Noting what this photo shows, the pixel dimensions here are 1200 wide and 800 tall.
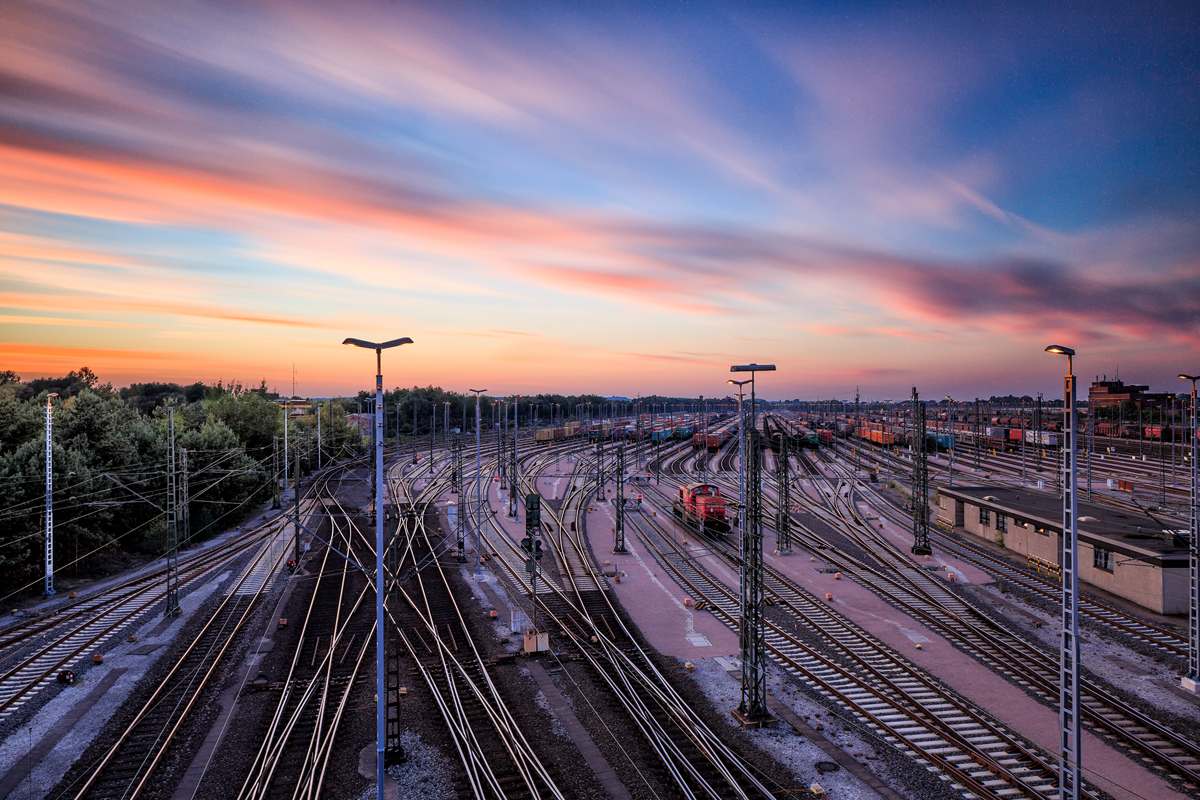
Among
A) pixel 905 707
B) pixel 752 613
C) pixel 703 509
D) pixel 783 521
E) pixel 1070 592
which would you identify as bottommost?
pixel 905 707

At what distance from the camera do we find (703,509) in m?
41.8

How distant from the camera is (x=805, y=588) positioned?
101ft

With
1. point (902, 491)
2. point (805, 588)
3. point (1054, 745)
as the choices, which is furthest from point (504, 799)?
point (902, 491)

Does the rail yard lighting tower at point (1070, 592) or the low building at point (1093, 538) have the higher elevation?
the rail yard lighting tower at point (1070, 592)

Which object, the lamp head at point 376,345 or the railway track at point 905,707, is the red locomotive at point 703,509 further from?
the lamp head at point 376,345

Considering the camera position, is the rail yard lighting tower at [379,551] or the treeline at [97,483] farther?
the treeline at [97,483]

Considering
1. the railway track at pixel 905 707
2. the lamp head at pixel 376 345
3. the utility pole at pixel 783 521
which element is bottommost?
the railway track at pixel 905 707

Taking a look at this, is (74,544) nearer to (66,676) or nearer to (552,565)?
(66,676)

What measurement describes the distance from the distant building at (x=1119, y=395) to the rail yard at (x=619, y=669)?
131863 mm

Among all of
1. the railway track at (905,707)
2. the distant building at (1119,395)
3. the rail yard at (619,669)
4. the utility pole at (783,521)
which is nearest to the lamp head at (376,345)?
the rail yard at (619,669)

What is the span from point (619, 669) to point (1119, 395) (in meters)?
175

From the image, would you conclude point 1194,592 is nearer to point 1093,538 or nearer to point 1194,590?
point 1194,590

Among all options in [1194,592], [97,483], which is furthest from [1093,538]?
[97,483]

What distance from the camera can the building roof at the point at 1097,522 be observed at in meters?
27.1
